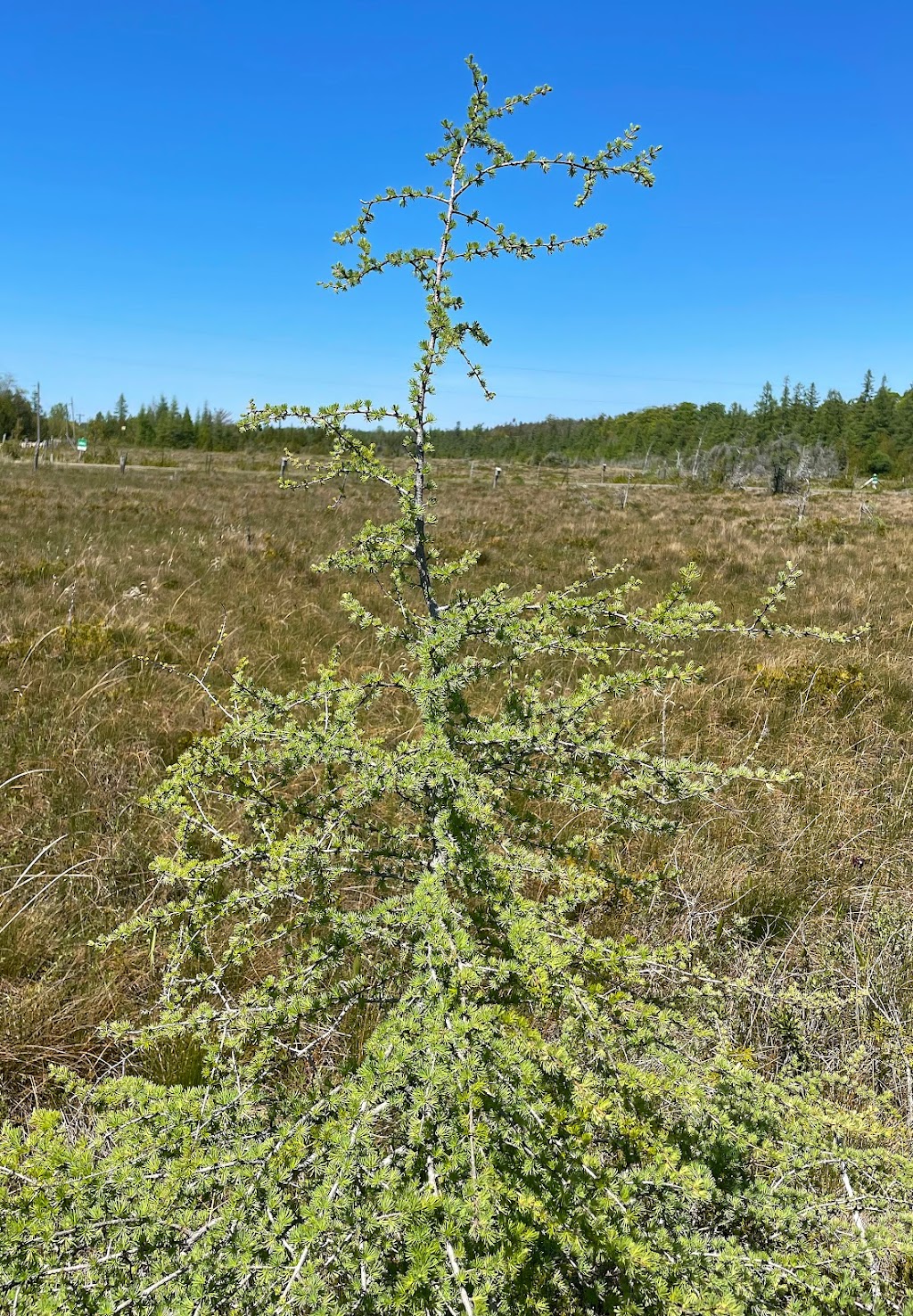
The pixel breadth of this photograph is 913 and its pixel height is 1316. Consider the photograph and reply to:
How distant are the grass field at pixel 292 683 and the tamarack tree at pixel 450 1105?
1.18ft

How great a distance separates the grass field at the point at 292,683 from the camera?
106 inches

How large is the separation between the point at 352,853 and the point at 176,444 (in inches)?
3967

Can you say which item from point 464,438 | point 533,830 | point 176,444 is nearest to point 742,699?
point 533,830

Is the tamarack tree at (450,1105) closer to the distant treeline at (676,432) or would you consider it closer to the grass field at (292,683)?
the grass field at (292,683)

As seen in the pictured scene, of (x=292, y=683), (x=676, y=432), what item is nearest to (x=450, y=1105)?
(x=292, y=683)

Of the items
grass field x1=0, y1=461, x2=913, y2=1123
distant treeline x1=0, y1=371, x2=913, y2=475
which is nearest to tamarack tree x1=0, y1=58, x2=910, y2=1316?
grass field x1=0, y1=461, x2=913, y2=1123

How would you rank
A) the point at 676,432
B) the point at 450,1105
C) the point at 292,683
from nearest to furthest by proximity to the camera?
the point at 450,1105
the point at 292,683
the point at 676,432

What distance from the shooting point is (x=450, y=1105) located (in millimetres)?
1296

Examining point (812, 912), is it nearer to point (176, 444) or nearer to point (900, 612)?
point (900, 612)

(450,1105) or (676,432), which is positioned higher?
(676,432)

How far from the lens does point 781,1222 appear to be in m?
1.52

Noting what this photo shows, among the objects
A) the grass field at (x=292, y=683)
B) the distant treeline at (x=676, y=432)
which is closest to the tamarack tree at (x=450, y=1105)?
the grass field at (x=292, y=683)

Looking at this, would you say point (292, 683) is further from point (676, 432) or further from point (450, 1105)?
point (676, 432)

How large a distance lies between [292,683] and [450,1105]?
4.38 metres
